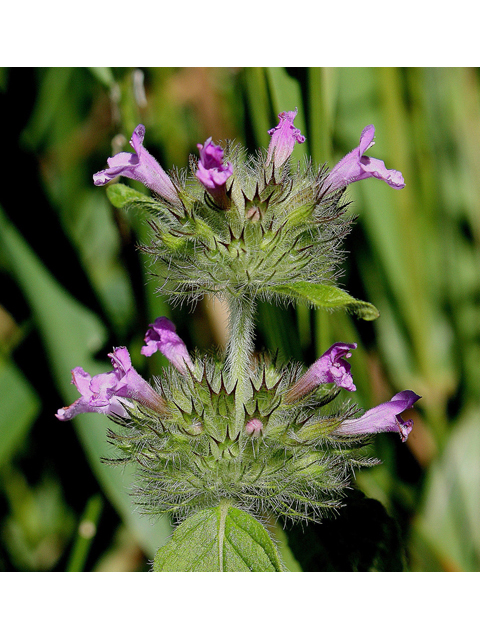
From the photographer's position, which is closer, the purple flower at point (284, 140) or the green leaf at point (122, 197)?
the green leaf at point (122, 197)

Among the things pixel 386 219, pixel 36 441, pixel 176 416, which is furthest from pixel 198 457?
pixel 386 219

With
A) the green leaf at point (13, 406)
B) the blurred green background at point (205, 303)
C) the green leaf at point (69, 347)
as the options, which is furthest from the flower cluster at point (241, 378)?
the green leaf at point (13, 406)

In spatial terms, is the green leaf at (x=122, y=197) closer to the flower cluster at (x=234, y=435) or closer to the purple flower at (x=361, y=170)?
the flower cluster at (x=234, y=435)

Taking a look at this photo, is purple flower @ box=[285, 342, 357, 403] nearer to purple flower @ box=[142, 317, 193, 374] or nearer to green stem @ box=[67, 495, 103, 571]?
purple flower @ box=[142, 317, 193, 374]

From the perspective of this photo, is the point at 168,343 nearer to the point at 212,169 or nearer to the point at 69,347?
the point at 212,169

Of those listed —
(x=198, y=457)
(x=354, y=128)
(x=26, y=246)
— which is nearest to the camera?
(x=198, y=457)

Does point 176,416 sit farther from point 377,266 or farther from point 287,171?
point 377,266
